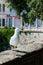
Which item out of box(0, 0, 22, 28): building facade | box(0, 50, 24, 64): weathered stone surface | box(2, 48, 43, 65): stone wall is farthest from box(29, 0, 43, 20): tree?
box(0, 0, 22, 28): building facade

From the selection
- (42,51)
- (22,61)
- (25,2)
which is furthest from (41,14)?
(22,61)

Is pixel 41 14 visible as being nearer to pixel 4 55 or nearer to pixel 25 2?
pixel 25 2

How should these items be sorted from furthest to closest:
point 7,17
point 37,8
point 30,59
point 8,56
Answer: point 7,17 → point 37,8 → point 30,59 → point 8,56

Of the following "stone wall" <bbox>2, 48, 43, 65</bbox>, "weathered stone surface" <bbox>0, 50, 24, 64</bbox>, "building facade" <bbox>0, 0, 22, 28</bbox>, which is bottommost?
"building facade" <bbox>0, 0, 22, 28</bbox>

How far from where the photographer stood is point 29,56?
2480mm

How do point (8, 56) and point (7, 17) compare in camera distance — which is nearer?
point (8, 56)

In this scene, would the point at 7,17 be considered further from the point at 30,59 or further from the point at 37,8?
the point at 30,59

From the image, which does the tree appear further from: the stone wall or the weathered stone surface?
the weathered stone surface

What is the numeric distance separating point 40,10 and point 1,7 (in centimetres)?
3254

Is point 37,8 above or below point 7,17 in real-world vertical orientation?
above

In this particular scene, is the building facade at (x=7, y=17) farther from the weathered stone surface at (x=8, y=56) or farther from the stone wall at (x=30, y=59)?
the weathered stone surface at (x=8, y=56)

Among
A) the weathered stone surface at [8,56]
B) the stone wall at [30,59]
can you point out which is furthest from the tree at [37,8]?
the weathered stone surface at [8,56]

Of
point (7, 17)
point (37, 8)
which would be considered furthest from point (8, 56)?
point (7, 17)

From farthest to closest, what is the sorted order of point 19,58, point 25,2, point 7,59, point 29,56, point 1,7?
point 1,7 < point 25,2 < point 29,56 < point 19,58 < point 7,59
